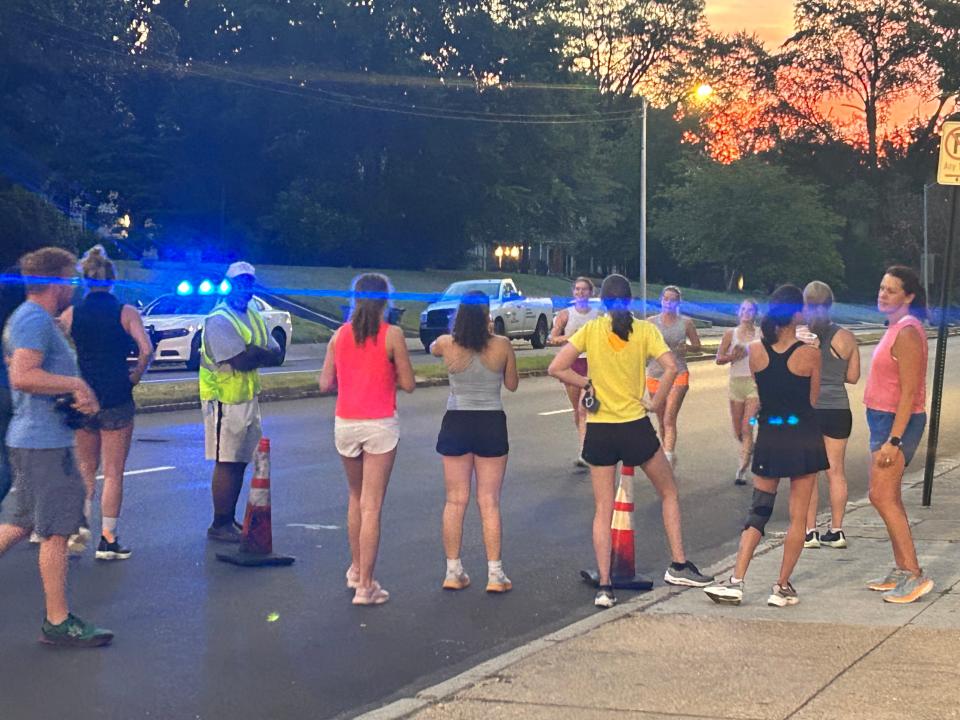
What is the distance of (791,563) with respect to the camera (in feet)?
25.2

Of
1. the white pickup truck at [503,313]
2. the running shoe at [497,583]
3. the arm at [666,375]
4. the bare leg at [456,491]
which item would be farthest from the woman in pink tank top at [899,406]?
the white pickup truck at [503,313]

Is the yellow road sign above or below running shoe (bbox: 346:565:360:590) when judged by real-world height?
above

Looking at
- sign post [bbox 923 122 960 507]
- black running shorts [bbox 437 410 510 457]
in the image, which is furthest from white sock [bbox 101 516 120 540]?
sign post [bbox 923 122 960 507]

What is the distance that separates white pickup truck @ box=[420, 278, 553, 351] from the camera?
36.1 m

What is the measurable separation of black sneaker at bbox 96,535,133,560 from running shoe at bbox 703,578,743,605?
3.77 m

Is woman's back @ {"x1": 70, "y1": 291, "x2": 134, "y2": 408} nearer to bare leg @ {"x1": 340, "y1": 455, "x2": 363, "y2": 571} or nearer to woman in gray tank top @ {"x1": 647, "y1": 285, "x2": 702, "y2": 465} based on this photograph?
bare leg @ {"x1": 340, "y1": 455, "x2": 363, "y2": 571}

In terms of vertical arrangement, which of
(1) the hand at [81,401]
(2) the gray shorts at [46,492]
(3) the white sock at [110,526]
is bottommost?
(3) the white sock at [110,526]

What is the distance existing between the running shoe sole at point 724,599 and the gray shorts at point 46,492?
3303mm

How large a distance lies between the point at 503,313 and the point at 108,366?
28651 mm

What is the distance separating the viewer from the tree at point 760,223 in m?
69.9

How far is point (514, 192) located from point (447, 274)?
4.81 meters

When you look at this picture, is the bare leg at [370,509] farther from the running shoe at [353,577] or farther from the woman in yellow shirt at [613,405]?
the woman in yellow shirt at [613,405]

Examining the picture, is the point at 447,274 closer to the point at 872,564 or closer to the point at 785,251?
the point at 785,251

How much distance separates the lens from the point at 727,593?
762cm
